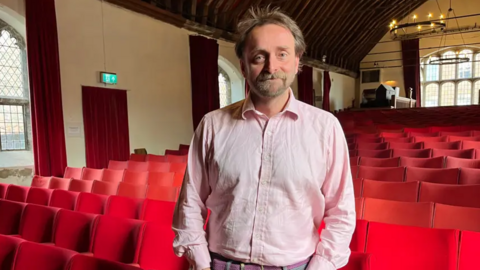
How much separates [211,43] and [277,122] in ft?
26.1

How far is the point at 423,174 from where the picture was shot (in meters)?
3.23

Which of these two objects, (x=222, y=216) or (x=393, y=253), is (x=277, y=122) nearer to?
(x=222, y=216)

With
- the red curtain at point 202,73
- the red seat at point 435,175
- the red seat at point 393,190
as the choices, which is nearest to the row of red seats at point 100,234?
the red seat at point 393,190

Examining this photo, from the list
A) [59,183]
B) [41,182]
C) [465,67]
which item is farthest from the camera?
[465,67]

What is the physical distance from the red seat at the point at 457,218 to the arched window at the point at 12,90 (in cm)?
611

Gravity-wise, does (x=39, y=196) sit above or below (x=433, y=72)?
below

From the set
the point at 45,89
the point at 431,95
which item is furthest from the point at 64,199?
the point at 431,95

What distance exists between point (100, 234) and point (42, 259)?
549 mm

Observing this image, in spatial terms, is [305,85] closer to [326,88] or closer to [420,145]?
[326,88]

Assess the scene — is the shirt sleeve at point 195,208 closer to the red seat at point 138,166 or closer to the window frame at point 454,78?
the red seat at point 138,166

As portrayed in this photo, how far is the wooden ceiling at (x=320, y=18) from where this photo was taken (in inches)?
316

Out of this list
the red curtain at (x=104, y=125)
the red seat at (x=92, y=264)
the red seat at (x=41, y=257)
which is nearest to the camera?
the red seat at (x=92, y=264)

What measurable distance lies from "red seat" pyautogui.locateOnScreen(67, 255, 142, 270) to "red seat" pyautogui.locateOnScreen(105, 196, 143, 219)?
115 centimetres

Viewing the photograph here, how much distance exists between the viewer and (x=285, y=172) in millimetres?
1039
